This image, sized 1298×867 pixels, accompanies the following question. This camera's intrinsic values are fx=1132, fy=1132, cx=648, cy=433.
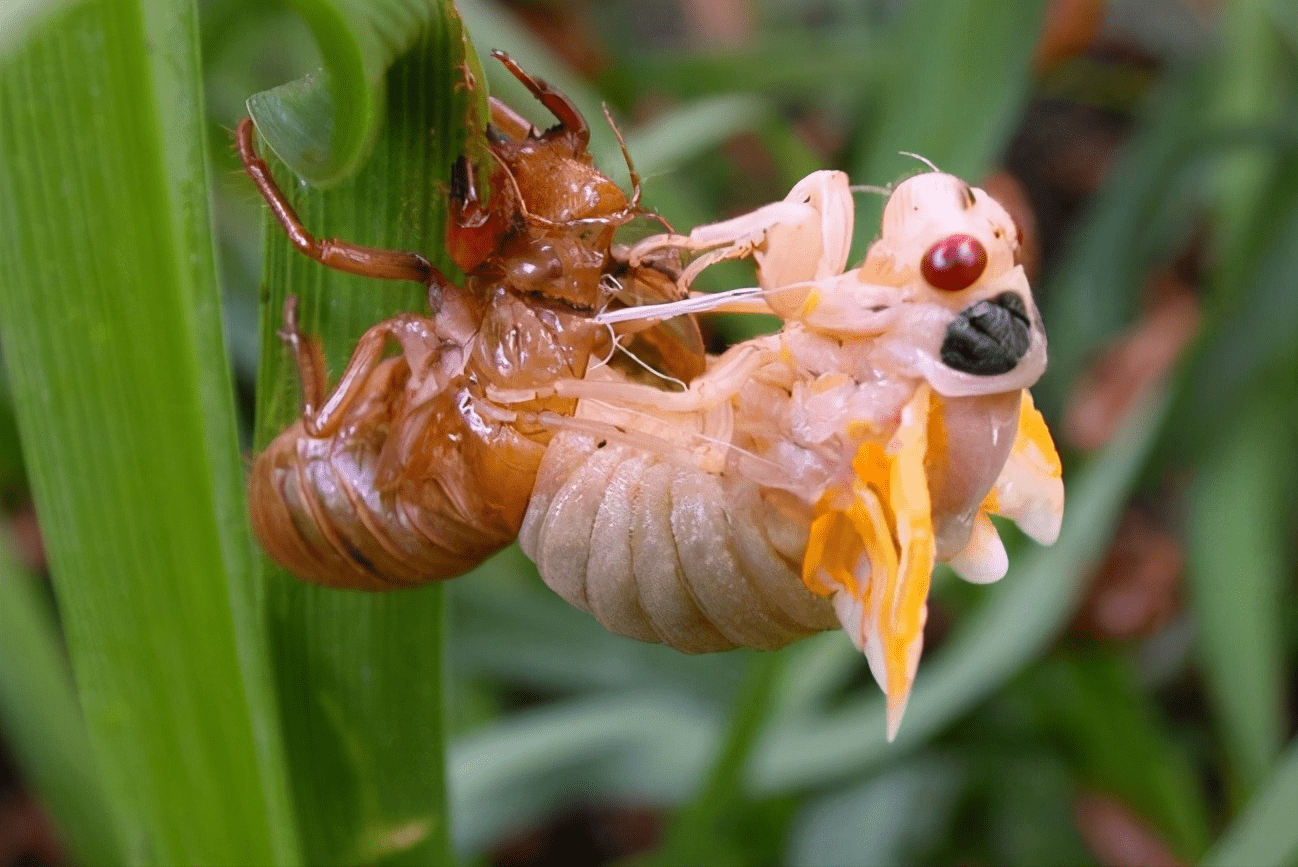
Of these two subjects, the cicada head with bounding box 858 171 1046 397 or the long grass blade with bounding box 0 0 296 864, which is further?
the cicada head with bounding box 858 171 1046 397

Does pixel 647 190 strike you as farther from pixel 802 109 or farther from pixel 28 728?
pixel 802 109

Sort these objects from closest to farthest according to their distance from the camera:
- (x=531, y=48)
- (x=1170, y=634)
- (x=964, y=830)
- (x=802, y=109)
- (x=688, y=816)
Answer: (x=688, y=816), (x=531, y=48), (x=964, y=830), (x=1170, y=634), (x=802, y=109)

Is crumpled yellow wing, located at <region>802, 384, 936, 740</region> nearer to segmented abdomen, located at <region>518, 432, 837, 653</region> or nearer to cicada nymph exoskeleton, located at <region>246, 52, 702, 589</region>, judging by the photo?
segmented abdomen, located at <region>518, 432, 837, 653</region>

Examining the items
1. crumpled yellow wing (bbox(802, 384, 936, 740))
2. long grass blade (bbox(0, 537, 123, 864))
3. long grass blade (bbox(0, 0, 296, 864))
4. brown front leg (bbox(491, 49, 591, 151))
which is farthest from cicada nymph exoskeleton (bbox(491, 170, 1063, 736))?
long grass blade (bbox(0, 537, 123, 864))

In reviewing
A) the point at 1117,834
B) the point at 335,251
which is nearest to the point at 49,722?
the point at 335,251

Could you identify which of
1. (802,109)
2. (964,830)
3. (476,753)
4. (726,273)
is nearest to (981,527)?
(726,273)

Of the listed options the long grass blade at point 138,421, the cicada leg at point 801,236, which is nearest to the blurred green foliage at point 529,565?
the long grass blade at point 138,421

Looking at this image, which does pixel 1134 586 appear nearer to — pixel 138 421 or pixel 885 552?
pixel 885 552
